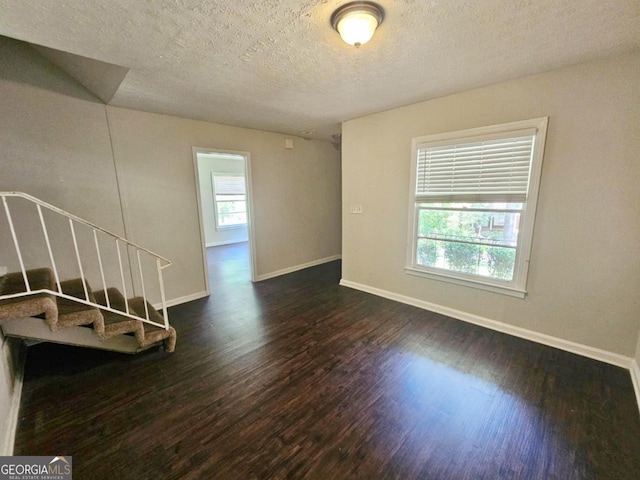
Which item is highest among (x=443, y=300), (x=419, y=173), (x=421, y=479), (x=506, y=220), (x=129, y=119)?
(x=129, y=119)

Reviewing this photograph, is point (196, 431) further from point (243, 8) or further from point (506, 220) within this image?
point (506, 220)

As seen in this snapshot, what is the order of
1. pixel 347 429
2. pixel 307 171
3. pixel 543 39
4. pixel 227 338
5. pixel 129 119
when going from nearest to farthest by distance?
pixel 347 429 < pixel 543 39 < pixel 227 338 < pixel 129 119 < pixel 307 171

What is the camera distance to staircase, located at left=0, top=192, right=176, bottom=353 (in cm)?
180

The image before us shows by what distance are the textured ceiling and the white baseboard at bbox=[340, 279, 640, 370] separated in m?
2.36

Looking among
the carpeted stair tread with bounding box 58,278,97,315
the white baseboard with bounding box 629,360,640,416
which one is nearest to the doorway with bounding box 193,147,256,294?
the carpeted stair tread with bounding box 58,278,97,315

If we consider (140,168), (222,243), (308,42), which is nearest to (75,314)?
(140,168)


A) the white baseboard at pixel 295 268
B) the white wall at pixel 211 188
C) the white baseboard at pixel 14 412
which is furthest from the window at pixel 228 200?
the white baseboard at pixel 14 412

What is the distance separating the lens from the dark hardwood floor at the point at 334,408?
1.45 m

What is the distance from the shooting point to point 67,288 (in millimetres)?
2371

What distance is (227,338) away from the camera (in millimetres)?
2727

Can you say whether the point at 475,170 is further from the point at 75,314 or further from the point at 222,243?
the point at 222,243

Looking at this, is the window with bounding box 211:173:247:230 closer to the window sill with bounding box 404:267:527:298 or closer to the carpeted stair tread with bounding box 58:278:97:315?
the carpeted stair tread with bounding box 58:278:97:315

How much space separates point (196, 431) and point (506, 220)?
3.11 meters

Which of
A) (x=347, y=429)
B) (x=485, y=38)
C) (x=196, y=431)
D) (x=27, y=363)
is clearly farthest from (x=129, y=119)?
(x=347, y=429)
